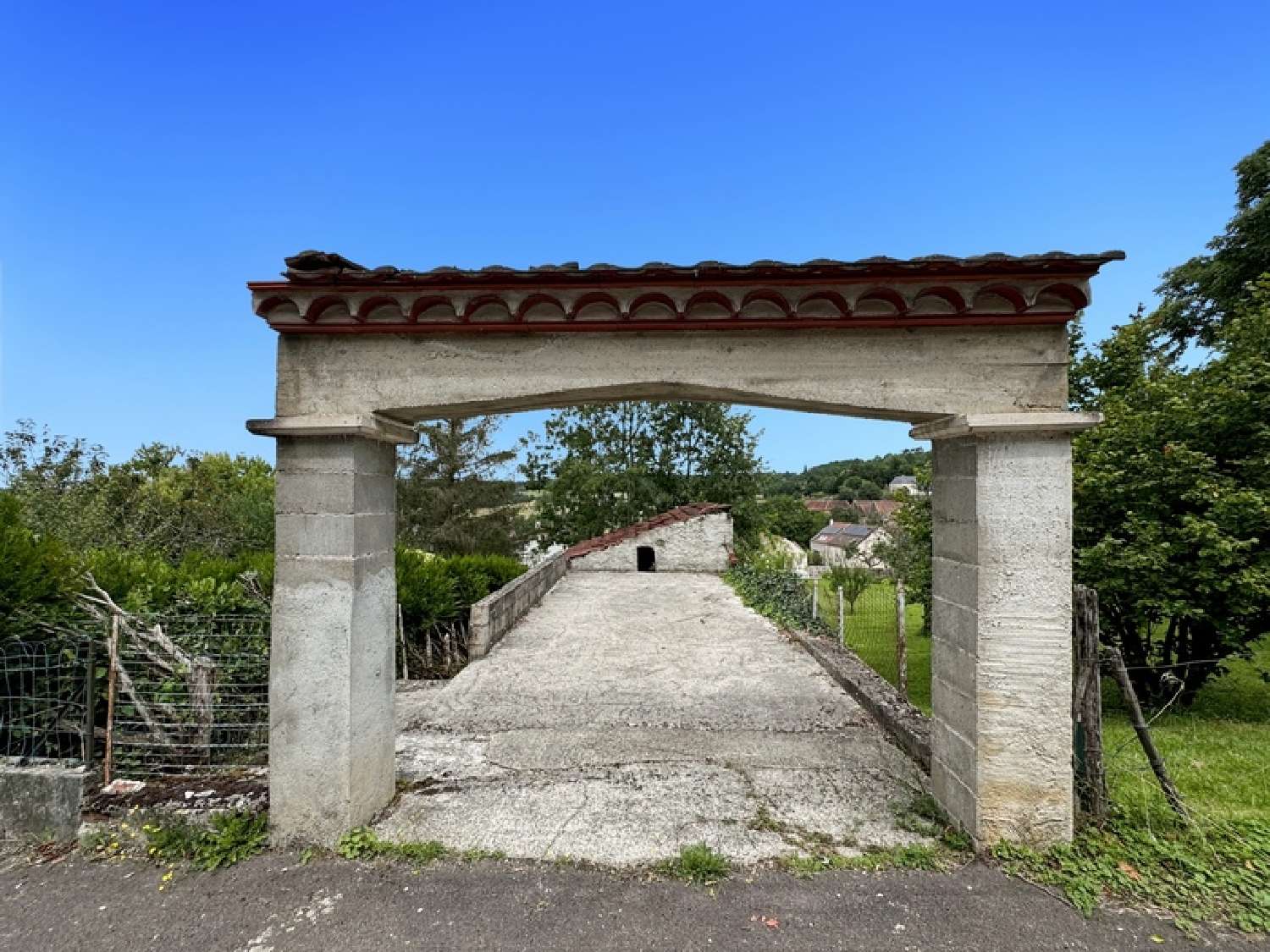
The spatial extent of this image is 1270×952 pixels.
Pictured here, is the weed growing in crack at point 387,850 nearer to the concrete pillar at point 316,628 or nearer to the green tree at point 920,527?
the concrete pillar at point 316,628

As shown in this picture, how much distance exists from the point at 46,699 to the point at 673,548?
15.3 m

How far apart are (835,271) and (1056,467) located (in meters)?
1.71

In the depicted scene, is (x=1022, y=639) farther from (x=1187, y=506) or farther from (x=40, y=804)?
(x=1187, y=506)

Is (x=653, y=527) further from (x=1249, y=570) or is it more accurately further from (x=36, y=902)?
(x=36, y=902)

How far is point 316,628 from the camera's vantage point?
3449mm

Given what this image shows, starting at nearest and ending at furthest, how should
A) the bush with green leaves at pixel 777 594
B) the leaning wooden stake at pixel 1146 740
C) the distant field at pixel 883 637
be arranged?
the leaning wooden stake at pixel 1146 740, the bush with green leaves at pixel 777 594, the distant field at pixel 883 637

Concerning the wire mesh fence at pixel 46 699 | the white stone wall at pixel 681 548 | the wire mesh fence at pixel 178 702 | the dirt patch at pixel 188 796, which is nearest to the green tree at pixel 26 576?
the wire mesh fence at pixel 46 699

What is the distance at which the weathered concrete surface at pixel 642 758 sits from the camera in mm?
3609

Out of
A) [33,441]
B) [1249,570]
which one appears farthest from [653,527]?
[33,441]

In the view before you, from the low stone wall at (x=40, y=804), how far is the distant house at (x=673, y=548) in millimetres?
14674

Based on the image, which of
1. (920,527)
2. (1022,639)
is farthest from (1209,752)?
(1022,639)

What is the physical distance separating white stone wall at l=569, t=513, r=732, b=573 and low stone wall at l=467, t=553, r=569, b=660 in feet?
13.3

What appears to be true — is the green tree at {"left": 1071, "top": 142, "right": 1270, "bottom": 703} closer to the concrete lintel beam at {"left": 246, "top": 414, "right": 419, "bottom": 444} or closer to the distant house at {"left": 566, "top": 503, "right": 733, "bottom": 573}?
the concrete lintel beam at {"left": 246, "top": 414, "right": 419, "bottom": 444}

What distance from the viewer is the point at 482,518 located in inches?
933
